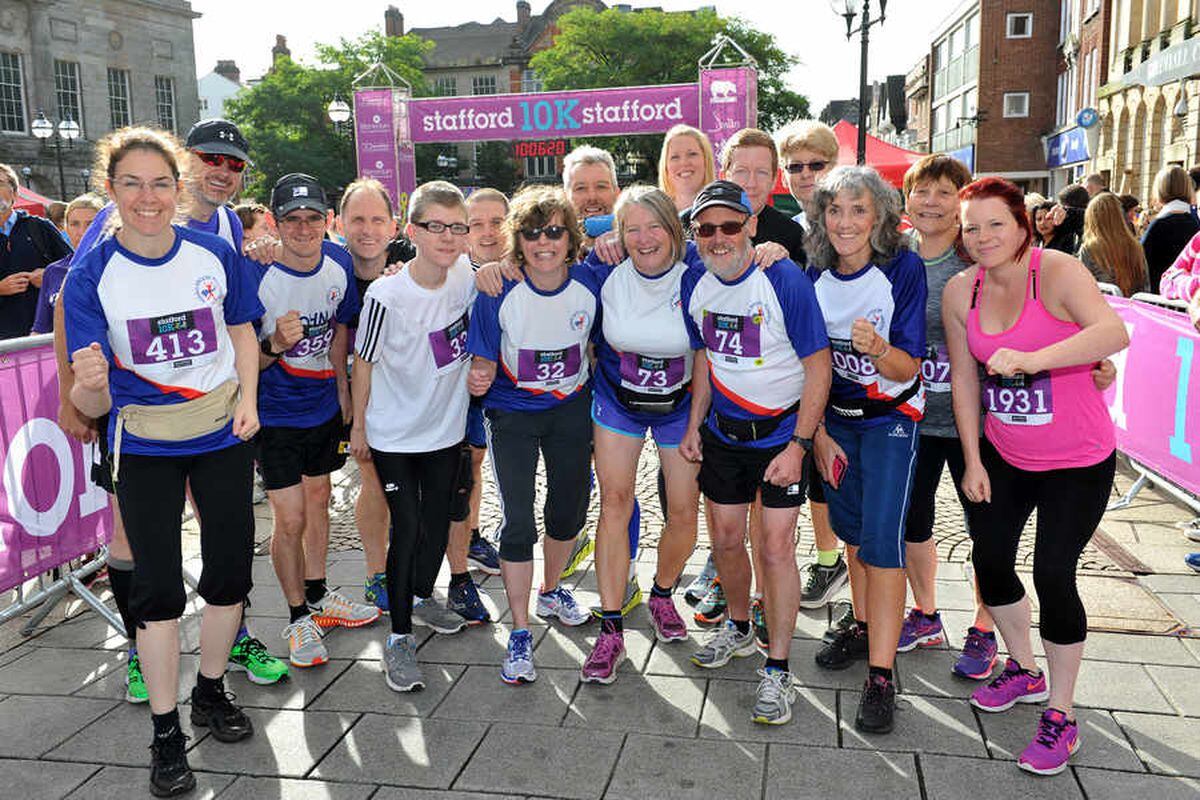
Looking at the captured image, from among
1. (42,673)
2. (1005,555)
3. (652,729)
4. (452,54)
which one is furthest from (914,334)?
(452,54)

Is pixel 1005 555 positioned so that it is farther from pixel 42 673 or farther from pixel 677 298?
pixel 42 673

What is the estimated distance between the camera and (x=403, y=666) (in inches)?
156

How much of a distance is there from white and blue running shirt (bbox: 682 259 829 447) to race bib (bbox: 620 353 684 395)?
0.19m

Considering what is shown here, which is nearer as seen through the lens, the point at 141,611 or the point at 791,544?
the point at 141,611

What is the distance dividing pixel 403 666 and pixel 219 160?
7.47 ft

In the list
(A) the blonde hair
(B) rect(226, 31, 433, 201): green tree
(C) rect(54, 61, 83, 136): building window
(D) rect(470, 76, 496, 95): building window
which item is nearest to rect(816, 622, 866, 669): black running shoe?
(A) the blonde hair

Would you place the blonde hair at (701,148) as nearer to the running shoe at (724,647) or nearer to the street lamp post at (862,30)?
the running shoe at (724,647)

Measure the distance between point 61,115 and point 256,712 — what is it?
44.3 m

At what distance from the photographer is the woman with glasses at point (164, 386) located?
3.15 m

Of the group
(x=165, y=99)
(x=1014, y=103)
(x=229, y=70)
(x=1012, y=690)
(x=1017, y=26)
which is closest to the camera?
(x=1012, y=690)

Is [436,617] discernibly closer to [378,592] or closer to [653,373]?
[378,592]

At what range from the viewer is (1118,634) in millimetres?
4273

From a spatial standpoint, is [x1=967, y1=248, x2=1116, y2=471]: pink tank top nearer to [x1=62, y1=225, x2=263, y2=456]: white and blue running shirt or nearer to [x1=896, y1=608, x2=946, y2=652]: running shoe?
[x1=896, y1=608, x2=946, y2=652]: running shoe

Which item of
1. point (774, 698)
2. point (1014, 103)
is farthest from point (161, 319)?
point (1014, 103)
